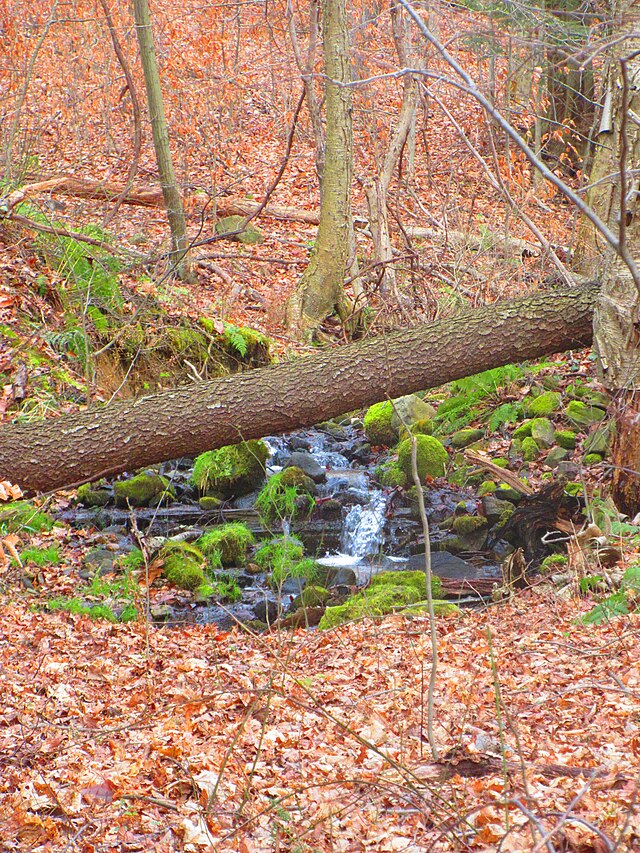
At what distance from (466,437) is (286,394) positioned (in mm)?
3537

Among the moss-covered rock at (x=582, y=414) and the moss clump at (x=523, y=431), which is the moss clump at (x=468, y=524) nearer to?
the moss clump at (x=523, y=431)

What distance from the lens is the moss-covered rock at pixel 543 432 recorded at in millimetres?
9102

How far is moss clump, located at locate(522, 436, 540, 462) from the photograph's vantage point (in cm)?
902

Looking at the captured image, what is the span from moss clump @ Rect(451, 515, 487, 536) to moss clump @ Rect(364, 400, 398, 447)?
2336 mm

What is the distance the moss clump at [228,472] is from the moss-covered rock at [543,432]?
127 inches

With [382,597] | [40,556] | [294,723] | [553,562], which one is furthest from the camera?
[40,556]

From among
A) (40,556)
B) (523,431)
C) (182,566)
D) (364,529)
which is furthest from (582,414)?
(40,556)

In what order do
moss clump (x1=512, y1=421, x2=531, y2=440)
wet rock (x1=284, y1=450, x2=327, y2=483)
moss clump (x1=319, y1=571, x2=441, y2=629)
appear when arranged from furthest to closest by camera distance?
wet rock (x1=284, y1=450, x2=327, y2=483) < moss clump (x1=512, y1=421, x2=531, y2=440) < moss clump (x1=319, y1=571, x2=441, y2=629)

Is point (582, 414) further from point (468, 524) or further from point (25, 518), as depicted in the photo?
point (25, 518)

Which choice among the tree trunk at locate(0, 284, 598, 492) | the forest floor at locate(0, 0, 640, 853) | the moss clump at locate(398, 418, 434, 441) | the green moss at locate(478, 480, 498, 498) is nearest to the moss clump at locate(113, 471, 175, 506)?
the forest floor at locate(0, 0, 640, 853)

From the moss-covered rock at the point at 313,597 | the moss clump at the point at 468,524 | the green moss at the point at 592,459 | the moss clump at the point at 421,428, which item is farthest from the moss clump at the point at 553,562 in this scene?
the moss clump at the point at 421,428

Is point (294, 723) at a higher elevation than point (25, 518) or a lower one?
higher

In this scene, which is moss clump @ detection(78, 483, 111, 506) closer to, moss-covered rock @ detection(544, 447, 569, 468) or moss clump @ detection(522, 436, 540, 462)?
moss clump @ detection(522, 436, 540, 462)

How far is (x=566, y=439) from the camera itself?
894 centimetres
